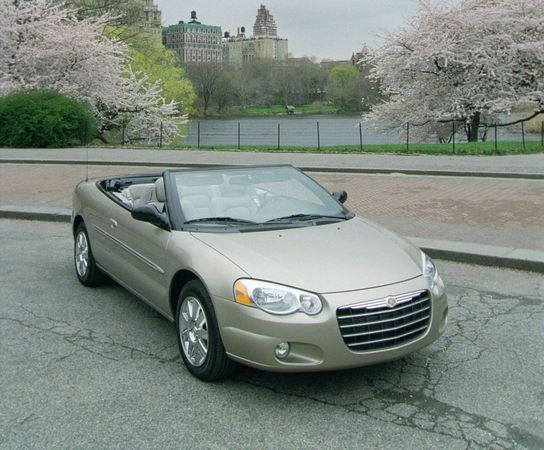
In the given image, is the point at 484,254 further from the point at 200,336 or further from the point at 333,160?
the point at 333,160

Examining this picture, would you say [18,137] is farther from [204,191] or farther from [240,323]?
[240,323]

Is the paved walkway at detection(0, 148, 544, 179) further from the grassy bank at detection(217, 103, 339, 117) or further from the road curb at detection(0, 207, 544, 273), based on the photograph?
the grassy bank at detection(217, 103, 339, 117)

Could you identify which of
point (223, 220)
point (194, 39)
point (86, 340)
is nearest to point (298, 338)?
point (223, 220)

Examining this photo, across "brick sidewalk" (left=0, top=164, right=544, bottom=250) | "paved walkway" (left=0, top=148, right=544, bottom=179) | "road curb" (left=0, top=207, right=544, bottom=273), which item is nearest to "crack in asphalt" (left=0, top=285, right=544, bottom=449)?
"road curb" (left=0, top=207, right=544, bottom=273)

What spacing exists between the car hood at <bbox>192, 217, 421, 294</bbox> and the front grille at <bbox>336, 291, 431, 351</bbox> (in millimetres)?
133

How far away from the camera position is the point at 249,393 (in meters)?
4.11

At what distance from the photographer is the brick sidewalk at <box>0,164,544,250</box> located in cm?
880

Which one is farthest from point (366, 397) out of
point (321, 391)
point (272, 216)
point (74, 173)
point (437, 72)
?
point (437, 72)

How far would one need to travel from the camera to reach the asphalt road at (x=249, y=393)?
3.55 meters

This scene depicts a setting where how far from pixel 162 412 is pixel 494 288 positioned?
3.98m

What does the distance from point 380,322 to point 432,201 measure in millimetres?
7420

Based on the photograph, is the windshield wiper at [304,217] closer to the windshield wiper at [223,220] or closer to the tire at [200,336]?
the windshield wiper at [223,220]

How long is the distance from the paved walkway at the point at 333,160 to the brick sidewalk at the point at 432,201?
775 mm

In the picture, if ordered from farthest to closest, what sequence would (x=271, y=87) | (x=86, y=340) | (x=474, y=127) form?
1. (x=271, y=87)
2. (x=474, y=127)
3. (x=86, y=340)
